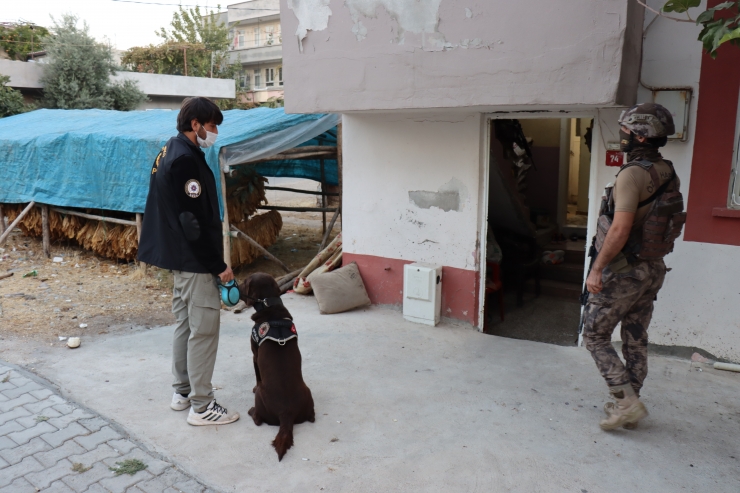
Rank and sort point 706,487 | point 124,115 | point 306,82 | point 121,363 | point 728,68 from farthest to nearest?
1. point 124,115
2. point 306,82
3. point 121,363
4. point 728,68
5. point 706,487

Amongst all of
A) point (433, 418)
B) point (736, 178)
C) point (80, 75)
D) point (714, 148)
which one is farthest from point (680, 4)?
point (80, 75)

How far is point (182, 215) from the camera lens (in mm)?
3373

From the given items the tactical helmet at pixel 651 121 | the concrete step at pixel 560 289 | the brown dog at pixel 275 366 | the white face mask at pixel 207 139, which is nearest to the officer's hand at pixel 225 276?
the brown dog at pixel 275 366

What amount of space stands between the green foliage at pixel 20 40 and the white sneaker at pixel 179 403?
20548mm

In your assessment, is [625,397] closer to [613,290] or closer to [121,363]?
[613,290]

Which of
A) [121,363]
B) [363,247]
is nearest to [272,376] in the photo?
[121,363]

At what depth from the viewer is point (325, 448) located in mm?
3434

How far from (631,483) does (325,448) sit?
1684 mm

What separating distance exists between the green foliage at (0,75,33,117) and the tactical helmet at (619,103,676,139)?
17.0 meters

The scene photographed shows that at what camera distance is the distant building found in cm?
4216

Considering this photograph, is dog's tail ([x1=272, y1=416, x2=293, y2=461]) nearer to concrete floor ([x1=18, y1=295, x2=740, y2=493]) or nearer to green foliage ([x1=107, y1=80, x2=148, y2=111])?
concrete floor ([x1=18, y1=295, x2=740, y2=493])

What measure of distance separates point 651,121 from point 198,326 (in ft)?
9.57

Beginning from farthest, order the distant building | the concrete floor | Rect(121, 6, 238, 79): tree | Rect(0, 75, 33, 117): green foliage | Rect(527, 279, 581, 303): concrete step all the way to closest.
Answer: the distant building, Rect(121, 6, 238, 79): tree, Rect(0, 75, 33, 117): green foliage, Rect(527, 279, 581, 303): concrete step, the concrete floor

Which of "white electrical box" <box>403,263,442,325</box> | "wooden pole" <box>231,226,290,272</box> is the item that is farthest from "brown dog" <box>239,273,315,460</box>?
"wooden pole" <box>231,226,290,272</box>
